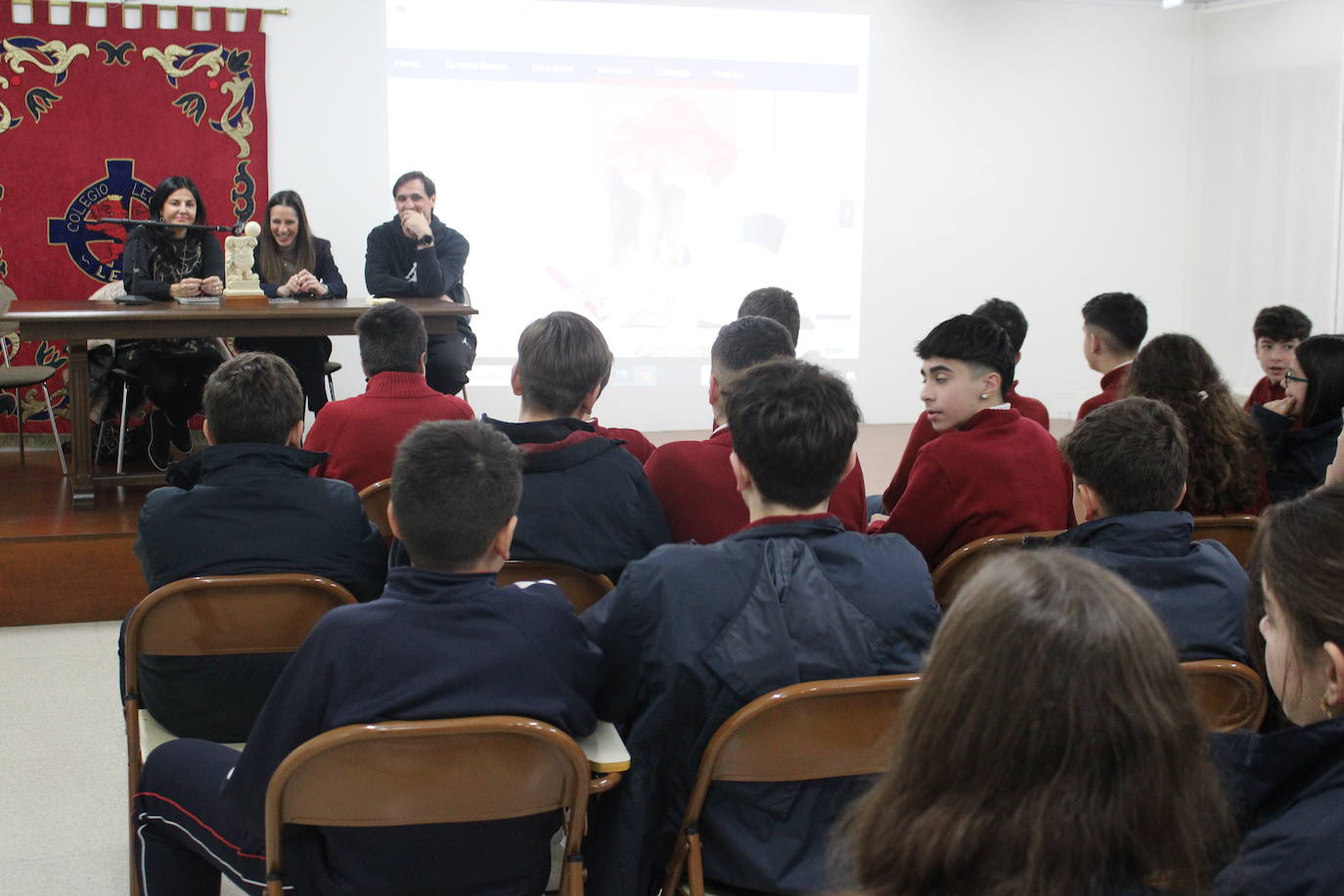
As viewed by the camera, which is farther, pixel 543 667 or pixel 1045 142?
pixel 1045 142

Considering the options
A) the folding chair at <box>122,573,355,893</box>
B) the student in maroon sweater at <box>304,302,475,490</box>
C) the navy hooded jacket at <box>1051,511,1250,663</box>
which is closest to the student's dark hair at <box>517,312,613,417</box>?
the student in maroon sweater at <box>304,302,475,490</box>

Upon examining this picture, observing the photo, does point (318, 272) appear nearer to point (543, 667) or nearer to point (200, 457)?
point (200, 457)

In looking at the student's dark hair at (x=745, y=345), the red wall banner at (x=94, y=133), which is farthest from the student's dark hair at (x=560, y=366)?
the red wall banner at (x=94, y=133)

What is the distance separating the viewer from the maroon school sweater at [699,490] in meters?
2.38

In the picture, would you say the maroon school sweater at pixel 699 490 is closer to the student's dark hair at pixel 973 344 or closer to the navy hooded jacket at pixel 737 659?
the student's dark hair at pixel 973 344

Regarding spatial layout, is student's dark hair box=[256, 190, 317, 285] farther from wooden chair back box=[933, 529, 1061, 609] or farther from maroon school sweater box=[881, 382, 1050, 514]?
wooden chair back box=[933, 529, 1061, 609]

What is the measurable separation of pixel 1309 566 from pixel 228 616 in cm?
154

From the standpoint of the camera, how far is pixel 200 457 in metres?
2.24

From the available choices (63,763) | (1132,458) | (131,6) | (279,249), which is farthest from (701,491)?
(131,6)

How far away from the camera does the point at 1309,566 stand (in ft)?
3.75

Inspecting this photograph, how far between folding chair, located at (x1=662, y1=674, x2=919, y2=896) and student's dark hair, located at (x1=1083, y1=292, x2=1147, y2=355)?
2.51m

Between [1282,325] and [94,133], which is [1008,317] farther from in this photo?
[94,133]

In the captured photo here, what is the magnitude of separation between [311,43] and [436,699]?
5.40 metres

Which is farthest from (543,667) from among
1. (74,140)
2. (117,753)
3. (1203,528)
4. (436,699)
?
(74,140)
